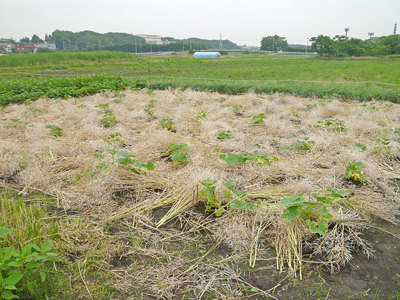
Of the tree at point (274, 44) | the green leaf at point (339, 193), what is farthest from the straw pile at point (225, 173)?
the tree at point (274, 44)

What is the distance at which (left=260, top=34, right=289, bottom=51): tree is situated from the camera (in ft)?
172

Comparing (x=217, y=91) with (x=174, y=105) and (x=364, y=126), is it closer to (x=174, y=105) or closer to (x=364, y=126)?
(x=174, y=105)

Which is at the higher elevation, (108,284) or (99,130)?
(99,130)

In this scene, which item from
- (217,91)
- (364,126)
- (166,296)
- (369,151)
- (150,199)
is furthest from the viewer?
(217,91)

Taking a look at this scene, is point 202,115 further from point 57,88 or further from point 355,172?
point 57,88

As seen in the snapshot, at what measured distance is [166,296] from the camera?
1.69 m

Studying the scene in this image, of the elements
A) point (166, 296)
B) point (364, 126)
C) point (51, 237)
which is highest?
point (364, 126)

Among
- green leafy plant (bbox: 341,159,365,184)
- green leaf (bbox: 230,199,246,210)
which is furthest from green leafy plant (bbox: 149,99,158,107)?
green leaf (bbox: 230,199,246,210)

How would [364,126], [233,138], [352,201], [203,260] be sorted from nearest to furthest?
[203,260]
[352,201]
[233,138]
[364,126]

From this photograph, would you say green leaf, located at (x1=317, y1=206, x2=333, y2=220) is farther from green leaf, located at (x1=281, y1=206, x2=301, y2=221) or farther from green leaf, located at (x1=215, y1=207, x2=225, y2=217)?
green leaf, located at (x1=215, y1=207, x2=225, y2=217)

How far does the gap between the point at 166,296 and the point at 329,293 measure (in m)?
1.01

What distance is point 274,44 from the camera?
53.1 m

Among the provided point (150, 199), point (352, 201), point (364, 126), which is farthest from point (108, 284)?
point (364, 126)

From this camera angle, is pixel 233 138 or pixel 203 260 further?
pixel 233 138
